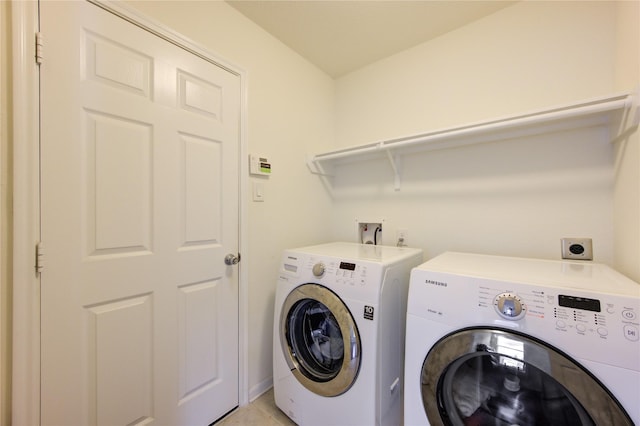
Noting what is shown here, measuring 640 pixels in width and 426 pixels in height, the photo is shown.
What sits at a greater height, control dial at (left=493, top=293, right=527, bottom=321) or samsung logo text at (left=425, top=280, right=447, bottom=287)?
samsung logo text at (left=425, top=280, right=447, bottom=287)

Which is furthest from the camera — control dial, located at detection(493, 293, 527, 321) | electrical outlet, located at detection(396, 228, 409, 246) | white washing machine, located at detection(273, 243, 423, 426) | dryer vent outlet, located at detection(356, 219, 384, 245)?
dryer vent outlet, located at detection(356, 219, 384, 245)

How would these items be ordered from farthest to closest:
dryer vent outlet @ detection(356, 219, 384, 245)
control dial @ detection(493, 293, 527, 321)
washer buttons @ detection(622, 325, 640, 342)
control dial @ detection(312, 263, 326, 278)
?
dryer vent outlet @ detection(356, 219, 384, 245) → control dial @ detection(312, 263, 326, 278) → control dial @ detection(493, 293, 527, 321) → washer buttons @ detection(622, 325, 640, 342)

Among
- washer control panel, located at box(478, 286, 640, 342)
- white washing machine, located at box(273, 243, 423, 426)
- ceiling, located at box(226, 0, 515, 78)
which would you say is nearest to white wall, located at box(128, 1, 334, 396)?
ceiling, located at box(226, 0, 515, 78)

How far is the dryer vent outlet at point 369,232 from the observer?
A: 1.99 metres

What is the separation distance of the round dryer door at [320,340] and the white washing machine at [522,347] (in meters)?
0.28

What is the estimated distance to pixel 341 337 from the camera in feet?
4.09

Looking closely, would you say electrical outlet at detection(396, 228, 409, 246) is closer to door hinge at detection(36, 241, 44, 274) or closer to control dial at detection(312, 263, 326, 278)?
control dial at detection(312, 263, 326, 278)

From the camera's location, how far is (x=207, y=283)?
4.50ft

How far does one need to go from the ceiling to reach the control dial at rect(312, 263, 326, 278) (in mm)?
1497

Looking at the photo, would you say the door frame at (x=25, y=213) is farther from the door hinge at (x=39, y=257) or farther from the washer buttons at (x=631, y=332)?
the washer buttons at (x=631, y=332)

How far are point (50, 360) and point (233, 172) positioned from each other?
1070 millimetres

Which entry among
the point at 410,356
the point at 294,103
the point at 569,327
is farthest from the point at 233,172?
the point at 569,327

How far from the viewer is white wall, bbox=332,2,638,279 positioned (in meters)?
1.27

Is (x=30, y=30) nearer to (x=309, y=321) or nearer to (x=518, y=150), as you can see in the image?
(x=309, y=321)
